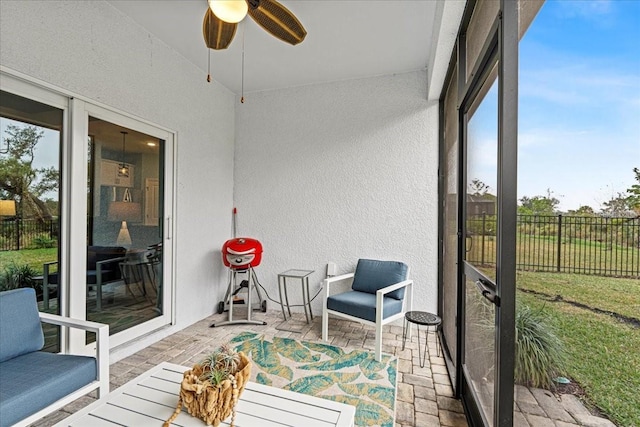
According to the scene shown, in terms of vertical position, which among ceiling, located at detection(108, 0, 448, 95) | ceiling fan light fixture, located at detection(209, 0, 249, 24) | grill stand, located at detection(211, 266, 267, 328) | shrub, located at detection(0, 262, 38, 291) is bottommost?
grill stand, located at detection(211, 266, 267, 328)

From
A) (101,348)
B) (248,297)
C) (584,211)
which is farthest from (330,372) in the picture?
(584,211)

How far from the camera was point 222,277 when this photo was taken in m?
3.87

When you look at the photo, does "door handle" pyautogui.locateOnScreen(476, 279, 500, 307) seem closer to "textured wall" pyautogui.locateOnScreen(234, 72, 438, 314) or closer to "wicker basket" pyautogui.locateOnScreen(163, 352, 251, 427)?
"wicker basket" pyautogui.locateOnScreen(163, 352, 251, 427)

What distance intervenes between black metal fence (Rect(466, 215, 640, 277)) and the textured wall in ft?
6.43

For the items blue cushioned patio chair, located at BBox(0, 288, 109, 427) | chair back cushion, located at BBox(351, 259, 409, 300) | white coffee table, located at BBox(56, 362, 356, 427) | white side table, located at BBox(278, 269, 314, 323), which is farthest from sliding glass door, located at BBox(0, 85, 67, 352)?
chair back cushion, located at BBox(351, 259, 409, 300)

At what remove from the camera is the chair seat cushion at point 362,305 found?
8.74 ft

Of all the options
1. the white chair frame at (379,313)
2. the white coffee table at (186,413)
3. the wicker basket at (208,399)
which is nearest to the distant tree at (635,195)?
the white coffee table at (186,413)

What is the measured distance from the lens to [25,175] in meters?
1.95

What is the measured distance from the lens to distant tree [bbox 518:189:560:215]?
0.95 metres

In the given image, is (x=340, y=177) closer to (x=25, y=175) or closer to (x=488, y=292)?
(x=488, y=292)

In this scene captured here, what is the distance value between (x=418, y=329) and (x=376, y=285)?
0.73 m

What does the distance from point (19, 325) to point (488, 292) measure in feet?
8.40

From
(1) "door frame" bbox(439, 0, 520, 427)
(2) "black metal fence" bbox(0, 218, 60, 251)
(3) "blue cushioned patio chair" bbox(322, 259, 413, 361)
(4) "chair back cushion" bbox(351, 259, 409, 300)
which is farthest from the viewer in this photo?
(4) "chair back cushion" bbox(351, 259, 409, 300)

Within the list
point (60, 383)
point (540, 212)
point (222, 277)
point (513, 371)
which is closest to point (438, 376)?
point (513, 371)
